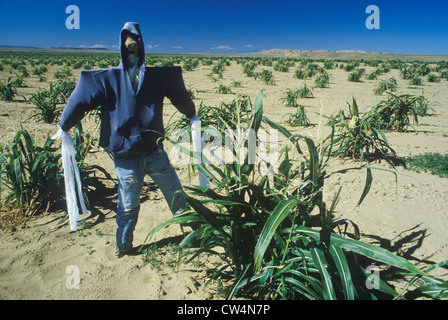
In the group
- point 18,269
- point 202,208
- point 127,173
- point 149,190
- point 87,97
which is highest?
point 87,97

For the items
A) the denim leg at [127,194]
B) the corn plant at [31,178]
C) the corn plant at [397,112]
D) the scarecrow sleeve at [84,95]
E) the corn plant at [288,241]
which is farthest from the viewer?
the corn plant at [397,112]

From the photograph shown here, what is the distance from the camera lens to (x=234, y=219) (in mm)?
1649

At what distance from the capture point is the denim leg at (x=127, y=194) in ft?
6.39

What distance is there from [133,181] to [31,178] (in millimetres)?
1416

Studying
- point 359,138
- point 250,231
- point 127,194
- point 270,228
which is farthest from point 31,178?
point 359,138

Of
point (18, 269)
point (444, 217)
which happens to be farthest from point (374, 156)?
point (18, 269)

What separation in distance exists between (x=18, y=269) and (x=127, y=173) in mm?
1107

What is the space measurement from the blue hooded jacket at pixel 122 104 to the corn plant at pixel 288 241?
0.53 meters

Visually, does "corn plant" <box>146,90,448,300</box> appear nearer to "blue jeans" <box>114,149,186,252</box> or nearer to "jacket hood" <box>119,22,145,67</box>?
"blue jeans" <box>114,149,186,252</box>

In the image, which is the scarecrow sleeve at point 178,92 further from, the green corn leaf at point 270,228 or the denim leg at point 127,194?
the green corn leaf at point 270,228

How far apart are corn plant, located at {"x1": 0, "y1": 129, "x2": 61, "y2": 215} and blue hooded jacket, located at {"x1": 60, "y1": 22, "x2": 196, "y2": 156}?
3.38ft

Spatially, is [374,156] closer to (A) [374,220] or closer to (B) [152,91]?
(A) [374,220]

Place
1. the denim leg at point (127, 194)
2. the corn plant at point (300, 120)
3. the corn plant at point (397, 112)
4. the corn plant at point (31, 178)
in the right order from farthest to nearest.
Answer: the corn plant at point (300, 120) → the corn plant at point (397, 112) → the corn plant at point (31, 178) → the denim leg at point (127, 194)

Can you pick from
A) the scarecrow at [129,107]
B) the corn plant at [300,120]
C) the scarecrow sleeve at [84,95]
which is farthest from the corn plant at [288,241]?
the corn plant at [300,120]
